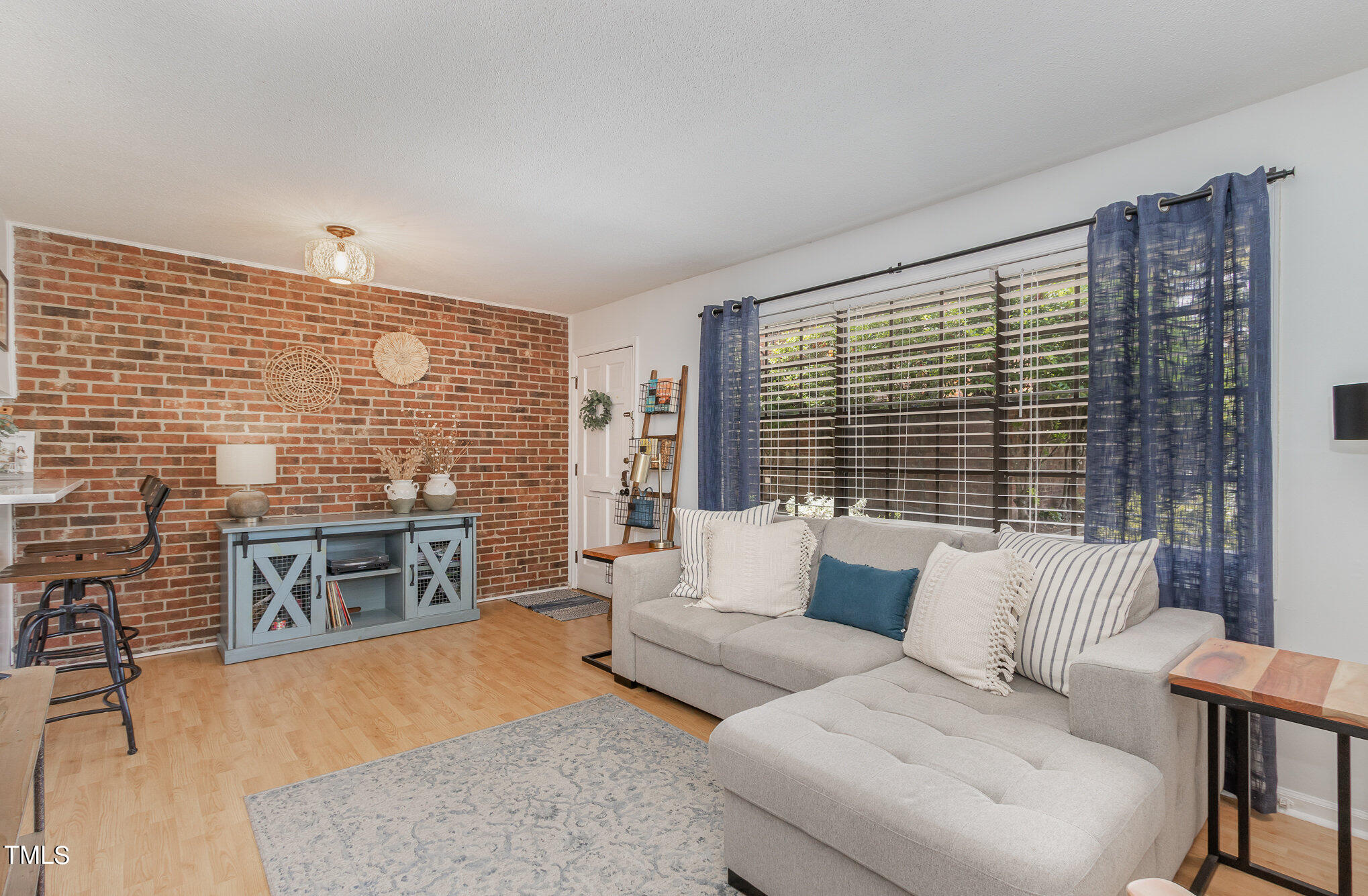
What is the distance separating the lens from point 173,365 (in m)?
3.98

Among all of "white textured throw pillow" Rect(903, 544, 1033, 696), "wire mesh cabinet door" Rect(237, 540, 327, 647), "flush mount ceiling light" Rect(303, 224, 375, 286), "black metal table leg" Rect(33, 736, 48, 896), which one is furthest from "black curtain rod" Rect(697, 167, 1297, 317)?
"black metal table leg" Rect(33, 736, 48, 896)

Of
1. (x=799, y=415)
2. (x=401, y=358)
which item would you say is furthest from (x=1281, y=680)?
(x=401, y=358)

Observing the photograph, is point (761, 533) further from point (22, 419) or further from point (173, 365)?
point (22, 419)

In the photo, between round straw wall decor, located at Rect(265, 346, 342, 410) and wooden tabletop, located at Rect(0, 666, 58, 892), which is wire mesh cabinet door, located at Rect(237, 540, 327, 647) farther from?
wooden tabletop, located at Rect(0, 666, 58, 892)

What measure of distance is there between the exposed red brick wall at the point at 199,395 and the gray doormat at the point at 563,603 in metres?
0.31

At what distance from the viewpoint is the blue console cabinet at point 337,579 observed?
149 inches

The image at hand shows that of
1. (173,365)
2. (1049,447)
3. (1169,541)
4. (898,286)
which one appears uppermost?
(898,286)

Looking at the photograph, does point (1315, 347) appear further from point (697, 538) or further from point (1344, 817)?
point (697, 538)

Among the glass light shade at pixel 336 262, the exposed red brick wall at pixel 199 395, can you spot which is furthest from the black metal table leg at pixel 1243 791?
the exposed red brick wall at pixel 199 395

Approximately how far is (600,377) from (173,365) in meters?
2.86

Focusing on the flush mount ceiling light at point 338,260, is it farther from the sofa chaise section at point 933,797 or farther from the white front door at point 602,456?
the sofa chaise section at point 933,797

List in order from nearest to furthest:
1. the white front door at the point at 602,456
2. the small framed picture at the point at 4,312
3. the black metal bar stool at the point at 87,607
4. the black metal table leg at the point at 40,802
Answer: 1. the black metal table leg at the point at 40,802
2. the black metal bar stool at the point at 87,607
3. the small framed picture at the point at 4,312
4. the white front door at the point at 602,456

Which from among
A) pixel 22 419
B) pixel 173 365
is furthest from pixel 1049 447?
pixel 22 419

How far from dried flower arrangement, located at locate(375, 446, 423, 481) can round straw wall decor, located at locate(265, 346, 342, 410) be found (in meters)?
0.52
